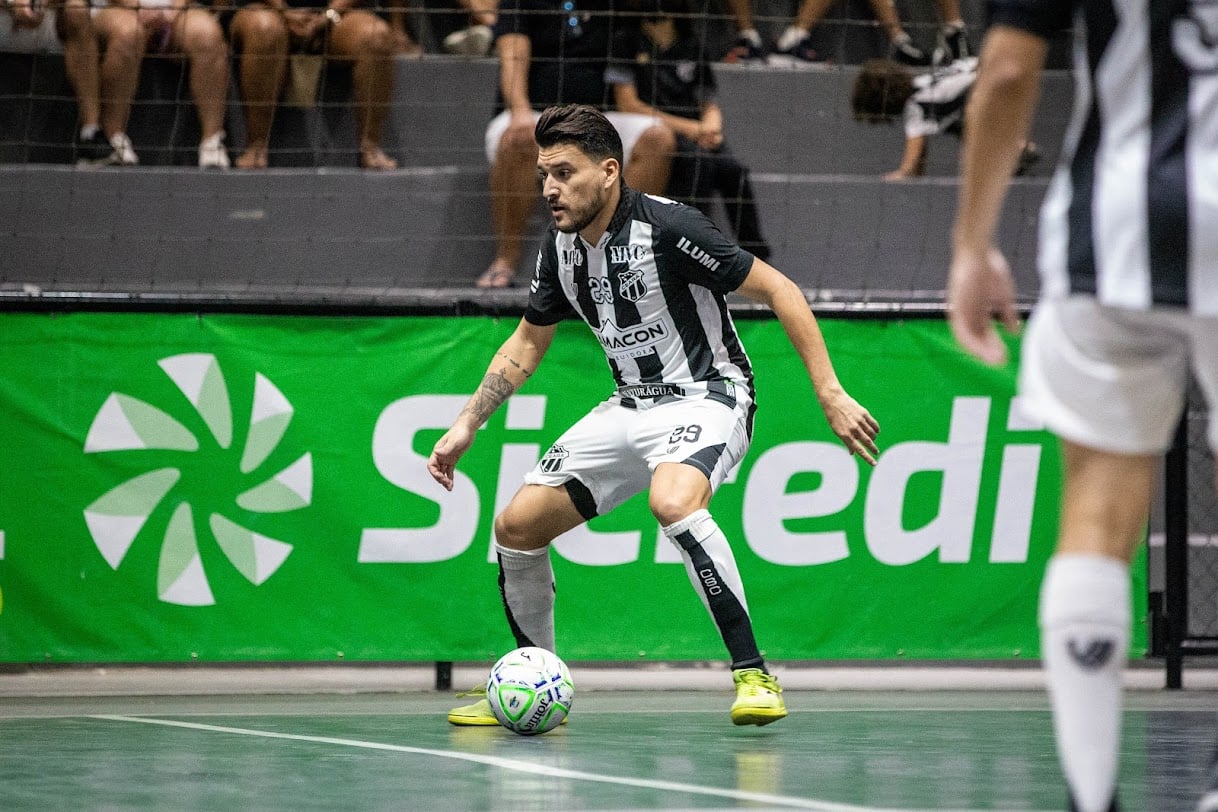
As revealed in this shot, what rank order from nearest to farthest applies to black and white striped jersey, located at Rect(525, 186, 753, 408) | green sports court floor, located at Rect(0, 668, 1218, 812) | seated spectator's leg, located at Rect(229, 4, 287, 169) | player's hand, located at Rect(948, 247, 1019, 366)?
1. player's hand, located at Rect(948, 247, 1019, 366)
2. green sports court floor, located at Rect(0, 668, 1218, 812)
3. black and white striped jersey, located at Rect(525, 186, 753, 408)
4. seated spectator's leg, located at Rect(229, 4, 287, 169)

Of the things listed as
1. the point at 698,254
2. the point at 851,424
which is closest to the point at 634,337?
the point at 698,254

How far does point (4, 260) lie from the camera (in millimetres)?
8867

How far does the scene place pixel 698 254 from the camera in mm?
5855

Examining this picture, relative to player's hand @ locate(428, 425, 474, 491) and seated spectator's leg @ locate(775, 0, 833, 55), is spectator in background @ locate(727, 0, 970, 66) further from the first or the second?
player's hand @ locate(428, 425, 474, 491)

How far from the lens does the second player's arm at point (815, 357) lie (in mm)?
5281

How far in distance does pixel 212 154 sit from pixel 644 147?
241cm

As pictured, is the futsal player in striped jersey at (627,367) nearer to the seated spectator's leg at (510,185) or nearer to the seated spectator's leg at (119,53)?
the seated spectator's leg at (510,185)

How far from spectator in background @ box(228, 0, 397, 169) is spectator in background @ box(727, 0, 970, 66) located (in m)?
2.25

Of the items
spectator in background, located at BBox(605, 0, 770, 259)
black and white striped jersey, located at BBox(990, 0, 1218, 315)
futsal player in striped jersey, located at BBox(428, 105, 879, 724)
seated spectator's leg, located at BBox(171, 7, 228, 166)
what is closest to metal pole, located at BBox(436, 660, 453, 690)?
futsal player in striped jersey, located at BBox(428, 105, 879, 724)

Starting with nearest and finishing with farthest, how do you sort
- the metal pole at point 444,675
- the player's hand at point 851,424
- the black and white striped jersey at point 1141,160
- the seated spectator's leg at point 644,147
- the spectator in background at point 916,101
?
the black and white striped jersey at point 1141,160 < the player's hand at point 851,424 < the metal pole at point 444,675 < the seated spectator's leg at point 644,147 < the spectator in background at point 916,101

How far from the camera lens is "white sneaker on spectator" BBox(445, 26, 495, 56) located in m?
10.1

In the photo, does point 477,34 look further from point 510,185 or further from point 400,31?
point 510,185

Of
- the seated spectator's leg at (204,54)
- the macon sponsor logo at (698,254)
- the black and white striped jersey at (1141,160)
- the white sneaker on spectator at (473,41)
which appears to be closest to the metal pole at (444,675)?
the macon sponsor logo at (698,254)

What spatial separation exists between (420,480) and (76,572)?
57.9 inches
